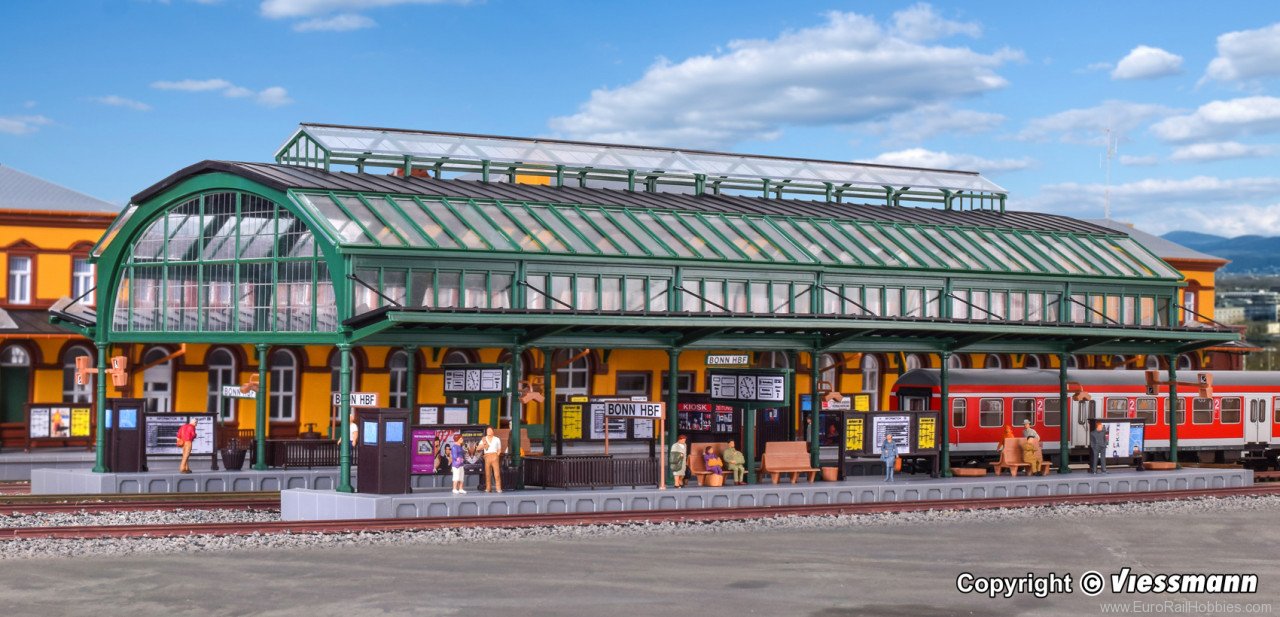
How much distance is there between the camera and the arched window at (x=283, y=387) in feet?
172

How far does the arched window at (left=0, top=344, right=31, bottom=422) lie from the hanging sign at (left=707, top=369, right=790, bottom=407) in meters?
25.7

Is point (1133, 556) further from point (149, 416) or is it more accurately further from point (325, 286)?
point (149, 416)

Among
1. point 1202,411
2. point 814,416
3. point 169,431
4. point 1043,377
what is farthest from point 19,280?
point 1202,411

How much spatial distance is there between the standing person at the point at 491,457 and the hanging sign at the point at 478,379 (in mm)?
2025

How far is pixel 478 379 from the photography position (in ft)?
115

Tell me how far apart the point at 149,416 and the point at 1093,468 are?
24.2 metres

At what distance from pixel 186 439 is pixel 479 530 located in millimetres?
12052

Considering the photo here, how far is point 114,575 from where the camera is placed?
2320cm

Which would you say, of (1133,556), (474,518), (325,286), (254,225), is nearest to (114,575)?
(474,518)

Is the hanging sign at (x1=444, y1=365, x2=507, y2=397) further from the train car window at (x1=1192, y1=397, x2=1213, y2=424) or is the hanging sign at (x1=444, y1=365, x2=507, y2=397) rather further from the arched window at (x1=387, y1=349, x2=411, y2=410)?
the train car window at (x1=1192, y1=397, x2=1213, y2=424)

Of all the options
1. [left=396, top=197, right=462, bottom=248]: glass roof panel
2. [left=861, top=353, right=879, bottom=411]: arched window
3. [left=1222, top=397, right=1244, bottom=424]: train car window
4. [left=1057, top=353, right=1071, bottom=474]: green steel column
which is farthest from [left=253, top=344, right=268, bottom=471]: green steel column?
[left=861, top=353, right=879, bottom=411]: arched window

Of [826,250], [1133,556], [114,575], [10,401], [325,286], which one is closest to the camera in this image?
[114,575]

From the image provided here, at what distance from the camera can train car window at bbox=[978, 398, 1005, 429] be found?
44753 millimetres

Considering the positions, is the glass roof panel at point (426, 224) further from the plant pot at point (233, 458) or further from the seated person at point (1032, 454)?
the seated person at point (1032, 454)
